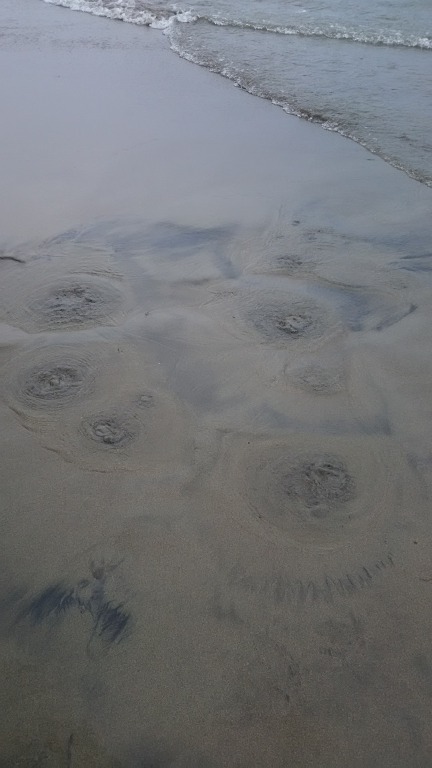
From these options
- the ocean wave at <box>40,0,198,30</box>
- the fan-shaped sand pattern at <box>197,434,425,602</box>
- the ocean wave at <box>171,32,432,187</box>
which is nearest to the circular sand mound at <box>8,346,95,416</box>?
the fan-shaped sand pattern at <box>197,434,425,602</box>

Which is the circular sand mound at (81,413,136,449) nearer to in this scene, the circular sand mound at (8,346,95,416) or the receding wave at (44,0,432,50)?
the circular sand mound at (8,346,95,416)

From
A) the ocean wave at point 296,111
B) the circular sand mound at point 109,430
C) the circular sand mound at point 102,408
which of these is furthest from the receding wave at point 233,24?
the circular sand mound at point 109,430

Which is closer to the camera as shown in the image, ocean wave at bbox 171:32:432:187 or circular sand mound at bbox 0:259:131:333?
circular sand mound at bbox 0:259:131:333

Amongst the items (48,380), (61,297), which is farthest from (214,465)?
(61,297)

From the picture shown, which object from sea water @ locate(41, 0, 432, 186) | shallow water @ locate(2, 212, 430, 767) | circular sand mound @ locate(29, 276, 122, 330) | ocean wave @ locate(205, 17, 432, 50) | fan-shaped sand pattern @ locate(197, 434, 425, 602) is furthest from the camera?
ocean wave @ locate(205, 17, 432, 50)

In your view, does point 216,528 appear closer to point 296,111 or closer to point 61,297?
point 61,297

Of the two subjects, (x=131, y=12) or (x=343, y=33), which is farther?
(x=131, y=12)
